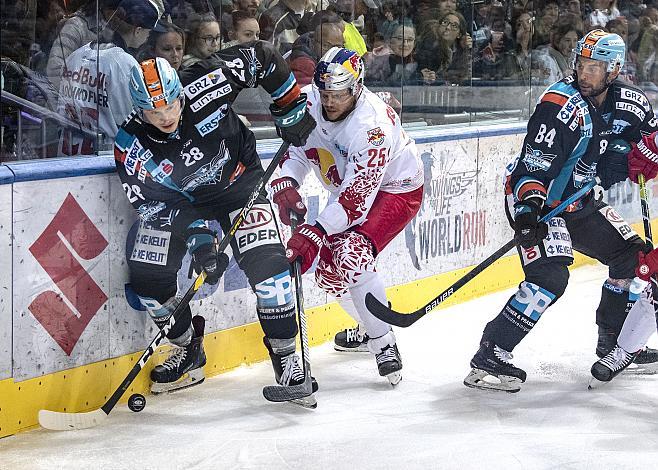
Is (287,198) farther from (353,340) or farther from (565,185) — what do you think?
(565,185)

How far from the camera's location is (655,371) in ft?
14.3

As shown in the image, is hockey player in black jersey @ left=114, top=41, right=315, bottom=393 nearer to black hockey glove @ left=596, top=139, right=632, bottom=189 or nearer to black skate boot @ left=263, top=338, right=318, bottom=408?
black skate boot @ left=263, top=338, right=318, bottom=408

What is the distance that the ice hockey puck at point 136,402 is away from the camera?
364cm

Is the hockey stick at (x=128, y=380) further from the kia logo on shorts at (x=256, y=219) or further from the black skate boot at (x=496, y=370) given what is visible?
the black skate boot at (x=496, y=370)

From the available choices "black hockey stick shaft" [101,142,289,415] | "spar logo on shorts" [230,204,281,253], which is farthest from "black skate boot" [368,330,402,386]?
"black hockey stick shaft" [101,142,289,415]

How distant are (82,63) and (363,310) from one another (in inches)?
52.8

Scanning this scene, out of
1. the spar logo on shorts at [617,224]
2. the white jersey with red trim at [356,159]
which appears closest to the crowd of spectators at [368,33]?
the white jersey with red trim at [356,159]

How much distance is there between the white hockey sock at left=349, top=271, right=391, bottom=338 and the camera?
4.06 m

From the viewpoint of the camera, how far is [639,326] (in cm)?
414

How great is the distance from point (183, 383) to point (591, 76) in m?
1.84

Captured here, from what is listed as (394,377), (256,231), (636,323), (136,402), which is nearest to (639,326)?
(636,323)

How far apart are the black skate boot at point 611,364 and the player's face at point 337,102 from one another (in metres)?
1.33

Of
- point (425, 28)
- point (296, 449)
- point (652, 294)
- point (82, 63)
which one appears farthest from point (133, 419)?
point (425, 28)

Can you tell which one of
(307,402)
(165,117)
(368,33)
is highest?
(368,33)
